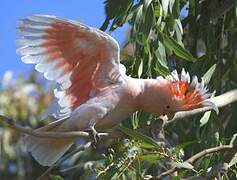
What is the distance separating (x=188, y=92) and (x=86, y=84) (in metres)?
0.28

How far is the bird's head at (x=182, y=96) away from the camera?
181 cm

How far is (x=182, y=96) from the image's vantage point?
181 centimetres

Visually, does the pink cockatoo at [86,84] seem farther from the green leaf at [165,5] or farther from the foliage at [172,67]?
the green leaf at [165,5]

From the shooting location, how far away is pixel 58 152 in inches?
74.7

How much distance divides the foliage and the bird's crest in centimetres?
9

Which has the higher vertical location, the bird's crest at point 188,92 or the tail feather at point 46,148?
the bird's crest at point 188,92

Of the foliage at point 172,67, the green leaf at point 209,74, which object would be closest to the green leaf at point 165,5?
the foliage at point 172,67

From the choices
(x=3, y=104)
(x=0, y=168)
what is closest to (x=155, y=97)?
(x=3, y=104)

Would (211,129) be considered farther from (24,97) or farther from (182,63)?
(24,97)

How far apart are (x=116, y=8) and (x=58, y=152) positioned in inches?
18.7

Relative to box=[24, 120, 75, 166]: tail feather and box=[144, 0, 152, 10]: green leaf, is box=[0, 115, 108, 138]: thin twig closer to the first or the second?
box=[24, 120, 75, 166]: tail feather

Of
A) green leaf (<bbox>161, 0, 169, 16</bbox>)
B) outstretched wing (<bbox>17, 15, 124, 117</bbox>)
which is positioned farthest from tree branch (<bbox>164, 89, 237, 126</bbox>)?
green leaf (<bbox>161, 0, 169, 16</bbox>)

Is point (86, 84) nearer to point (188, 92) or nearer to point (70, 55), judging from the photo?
point (70, 55)

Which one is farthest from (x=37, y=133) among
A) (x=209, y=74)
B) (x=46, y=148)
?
(x=209, y=74)
